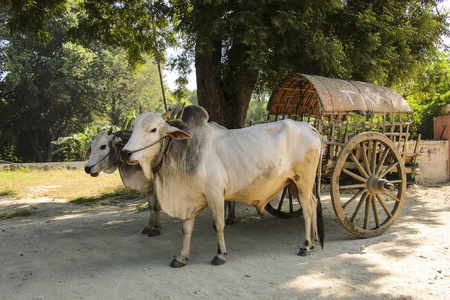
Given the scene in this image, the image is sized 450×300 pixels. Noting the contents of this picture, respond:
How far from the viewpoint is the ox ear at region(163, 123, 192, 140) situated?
4.01m

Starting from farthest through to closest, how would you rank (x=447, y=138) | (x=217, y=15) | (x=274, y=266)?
(x=447, y=138), (x=217, y=15), (x=274, y=266)

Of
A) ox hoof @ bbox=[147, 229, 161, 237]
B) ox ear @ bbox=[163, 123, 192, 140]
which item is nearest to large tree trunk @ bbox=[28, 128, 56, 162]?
ox hoof @ bbox=[147, 229, 161, 237]

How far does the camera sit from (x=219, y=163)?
4234 mm

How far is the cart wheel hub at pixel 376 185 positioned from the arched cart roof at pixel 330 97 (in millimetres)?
994

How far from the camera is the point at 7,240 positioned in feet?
16.9

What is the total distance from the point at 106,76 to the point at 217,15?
55.4 ft

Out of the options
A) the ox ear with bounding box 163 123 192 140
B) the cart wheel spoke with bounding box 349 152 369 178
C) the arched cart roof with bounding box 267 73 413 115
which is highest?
the arched cart roof with bounding box 267 73 413 115

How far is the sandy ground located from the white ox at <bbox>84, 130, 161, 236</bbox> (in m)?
0.45

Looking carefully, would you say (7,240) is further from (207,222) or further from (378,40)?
(378,40)

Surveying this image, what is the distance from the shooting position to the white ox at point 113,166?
522cm

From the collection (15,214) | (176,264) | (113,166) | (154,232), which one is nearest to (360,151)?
(176,264)

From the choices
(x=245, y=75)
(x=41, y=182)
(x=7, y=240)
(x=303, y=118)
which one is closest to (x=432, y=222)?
(x=303, y=118)

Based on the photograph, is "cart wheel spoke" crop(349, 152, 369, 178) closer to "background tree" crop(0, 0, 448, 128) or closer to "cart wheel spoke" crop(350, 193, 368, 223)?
"cart wheel spoke" crop(350, 193, 368, 223)

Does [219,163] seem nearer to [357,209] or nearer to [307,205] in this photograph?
[307,205]
